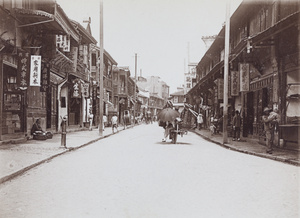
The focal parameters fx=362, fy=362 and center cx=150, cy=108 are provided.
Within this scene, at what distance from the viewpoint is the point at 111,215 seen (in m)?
4.98

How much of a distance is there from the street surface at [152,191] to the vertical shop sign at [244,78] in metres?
9.27

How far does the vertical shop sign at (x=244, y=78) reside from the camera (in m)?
19.0

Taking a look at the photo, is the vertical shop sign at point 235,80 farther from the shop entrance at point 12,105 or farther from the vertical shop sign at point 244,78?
the shop entrance at point 12,105

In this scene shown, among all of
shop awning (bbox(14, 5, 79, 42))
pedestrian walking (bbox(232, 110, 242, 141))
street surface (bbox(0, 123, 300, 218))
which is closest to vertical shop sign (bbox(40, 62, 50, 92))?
shop awning (bbox(14, 5, 79, 42))

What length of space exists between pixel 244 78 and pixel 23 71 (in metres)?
11.0

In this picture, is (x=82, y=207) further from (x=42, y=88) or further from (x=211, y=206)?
(x=42, y=88)

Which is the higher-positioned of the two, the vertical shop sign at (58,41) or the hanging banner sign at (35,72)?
the vertical shop sign at (58,41)

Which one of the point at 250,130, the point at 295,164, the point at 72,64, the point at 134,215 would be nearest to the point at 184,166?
the point at 295,164

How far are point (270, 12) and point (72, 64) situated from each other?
49.2 feet

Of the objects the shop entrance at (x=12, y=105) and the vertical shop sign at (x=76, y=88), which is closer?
the shop entrance at (x=12, y=105)

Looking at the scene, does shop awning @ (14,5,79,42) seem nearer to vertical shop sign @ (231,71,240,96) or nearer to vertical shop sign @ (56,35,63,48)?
vertical shop sign @ (56,35,63,48)

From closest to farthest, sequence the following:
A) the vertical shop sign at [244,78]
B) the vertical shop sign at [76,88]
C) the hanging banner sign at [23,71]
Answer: the hanging banner sign at [23,71] → the vertical shop sign at [244,78] → the vertical shop sign at [76,88]

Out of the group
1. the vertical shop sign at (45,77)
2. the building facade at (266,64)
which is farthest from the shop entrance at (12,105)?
the building facade at (266,64)

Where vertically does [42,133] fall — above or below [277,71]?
below
